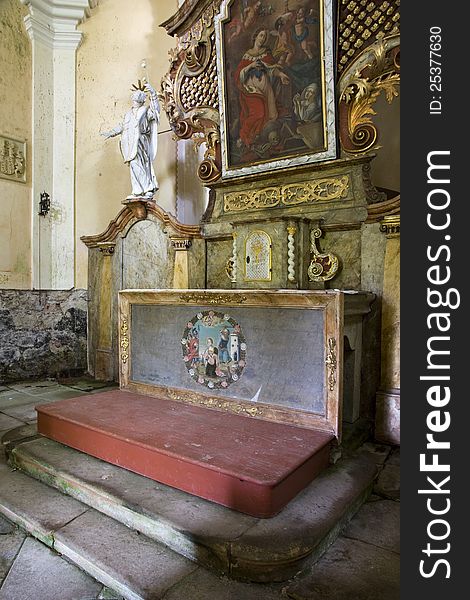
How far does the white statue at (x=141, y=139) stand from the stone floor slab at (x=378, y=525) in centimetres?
365

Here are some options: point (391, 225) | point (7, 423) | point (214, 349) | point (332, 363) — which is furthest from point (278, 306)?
point (7, 423)

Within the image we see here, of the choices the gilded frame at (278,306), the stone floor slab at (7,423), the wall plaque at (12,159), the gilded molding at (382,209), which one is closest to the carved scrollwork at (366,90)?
the gilded molding at (382,209)

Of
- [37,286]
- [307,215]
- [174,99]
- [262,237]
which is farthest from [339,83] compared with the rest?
[37,286]

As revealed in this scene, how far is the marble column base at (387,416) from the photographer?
110 inches

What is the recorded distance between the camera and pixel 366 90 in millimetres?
3135

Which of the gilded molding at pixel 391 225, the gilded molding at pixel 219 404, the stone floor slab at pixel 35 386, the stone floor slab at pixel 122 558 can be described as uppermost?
the gilded molding at pixel 391 225

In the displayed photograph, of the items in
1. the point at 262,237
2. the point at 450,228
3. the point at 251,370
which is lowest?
the point at 251,370

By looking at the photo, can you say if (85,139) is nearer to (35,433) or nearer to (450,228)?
(35,433)

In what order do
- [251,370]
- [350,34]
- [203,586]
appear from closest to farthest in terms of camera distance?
[203,586] < [251,370] < [350,34]

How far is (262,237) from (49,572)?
100 inches

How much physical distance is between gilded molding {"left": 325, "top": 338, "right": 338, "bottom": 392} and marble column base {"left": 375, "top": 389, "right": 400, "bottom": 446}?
0.87m

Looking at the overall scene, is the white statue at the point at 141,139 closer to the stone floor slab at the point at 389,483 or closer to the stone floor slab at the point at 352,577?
the stone floor slab at the point at 389,483

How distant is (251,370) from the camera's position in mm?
2570

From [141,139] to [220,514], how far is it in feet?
12.8
